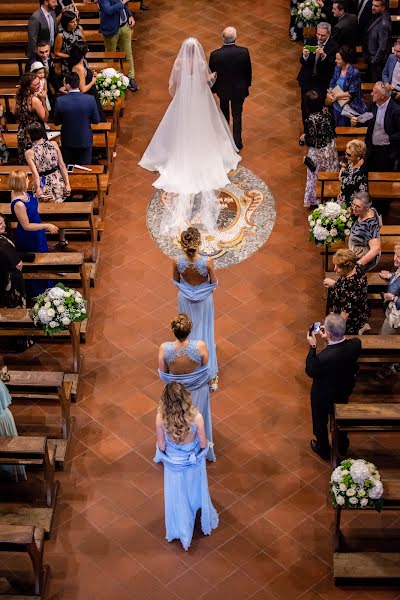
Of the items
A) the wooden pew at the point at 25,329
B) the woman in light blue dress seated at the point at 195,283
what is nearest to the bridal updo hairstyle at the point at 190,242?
the woman in light blue dress seated at the point at 195,283

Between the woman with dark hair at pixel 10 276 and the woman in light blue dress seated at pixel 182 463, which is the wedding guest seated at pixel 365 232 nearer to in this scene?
the woman in light blue dress seated at pixel 182 463

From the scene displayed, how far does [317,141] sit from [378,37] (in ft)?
8.00

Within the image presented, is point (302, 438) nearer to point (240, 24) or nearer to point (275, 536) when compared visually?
point (275, 536)

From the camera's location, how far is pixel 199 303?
8977mm

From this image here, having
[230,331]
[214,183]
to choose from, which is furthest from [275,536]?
[214,183]

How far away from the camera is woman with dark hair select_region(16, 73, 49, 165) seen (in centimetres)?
1084

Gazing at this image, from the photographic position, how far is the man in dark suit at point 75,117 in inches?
435

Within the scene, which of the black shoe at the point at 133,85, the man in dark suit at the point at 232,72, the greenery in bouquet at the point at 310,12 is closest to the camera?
the man in dark suit at the point at 232,72

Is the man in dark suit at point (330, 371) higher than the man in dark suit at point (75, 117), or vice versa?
the man in dark suit at point (75, 117)

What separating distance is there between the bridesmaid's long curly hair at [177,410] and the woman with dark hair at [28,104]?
4756 mm

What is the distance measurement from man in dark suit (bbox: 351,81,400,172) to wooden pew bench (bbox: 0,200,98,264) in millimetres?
3150

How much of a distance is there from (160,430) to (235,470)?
5.18ft

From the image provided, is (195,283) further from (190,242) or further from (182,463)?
(182,463)

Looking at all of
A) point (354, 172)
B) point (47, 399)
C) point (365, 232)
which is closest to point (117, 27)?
point (354, 172)
